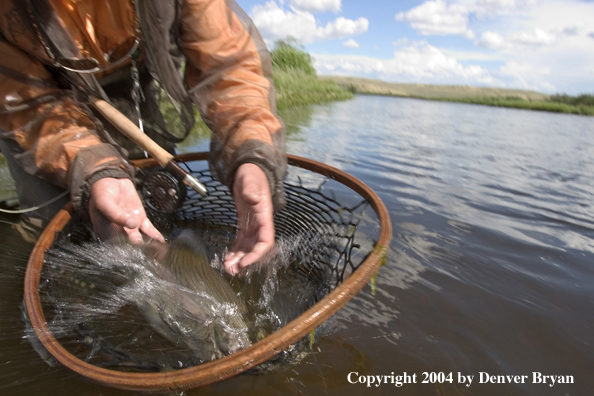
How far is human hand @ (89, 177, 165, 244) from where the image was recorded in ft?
3.70

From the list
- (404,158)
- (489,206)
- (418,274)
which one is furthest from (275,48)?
(418,274)

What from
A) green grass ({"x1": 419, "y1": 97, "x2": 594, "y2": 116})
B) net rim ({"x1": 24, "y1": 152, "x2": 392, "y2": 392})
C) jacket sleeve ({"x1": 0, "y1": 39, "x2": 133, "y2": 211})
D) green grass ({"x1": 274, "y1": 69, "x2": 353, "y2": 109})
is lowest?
net rim ({"x1": 24, "y1": 152, "x2": 392, "y2": 392})

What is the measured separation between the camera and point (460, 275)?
1.68 metres

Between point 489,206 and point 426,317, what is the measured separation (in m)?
1.72

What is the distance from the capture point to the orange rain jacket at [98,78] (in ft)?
4.05

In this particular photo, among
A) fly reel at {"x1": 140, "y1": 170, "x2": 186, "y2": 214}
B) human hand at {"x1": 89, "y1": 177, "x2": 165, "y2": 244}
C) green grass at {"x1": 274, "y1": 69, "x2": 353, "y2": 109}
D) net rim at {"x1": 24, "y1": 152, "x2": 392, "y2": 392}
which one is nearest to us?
net rim at {"x1": 24, "y1": 152, "x2": 392, "y2": 392}

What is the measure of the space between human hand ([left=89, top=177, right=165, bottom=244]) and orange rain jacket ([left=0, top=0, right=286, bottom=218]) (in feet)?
0.16

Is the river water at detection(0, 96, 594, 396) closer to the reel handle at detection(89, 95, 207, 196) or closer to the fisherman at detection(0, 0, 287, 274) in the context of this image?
the fisherman at detection(0, 0, 287, 274)

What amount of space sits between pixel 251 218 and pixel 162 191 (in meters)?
0.67

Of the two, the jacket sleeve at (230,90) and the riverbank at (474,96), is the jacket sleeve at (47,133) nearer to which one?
the jacket sleeve at (230,90)

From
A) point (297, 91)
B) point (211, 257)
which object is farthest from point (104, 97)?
point (297, 91)

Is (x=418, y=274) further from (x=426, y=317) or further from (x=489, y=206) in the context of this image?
(x=489, y=206)

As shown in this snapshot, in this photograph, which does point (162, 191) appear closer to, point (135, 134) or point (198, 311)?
point (135, 134)

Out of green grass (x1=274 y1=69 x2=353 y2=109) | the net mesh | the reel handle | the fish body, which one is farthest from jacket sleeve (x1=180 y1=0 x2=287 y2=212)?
green grass (x1=274 y1=69 x2=353 y2=109)
